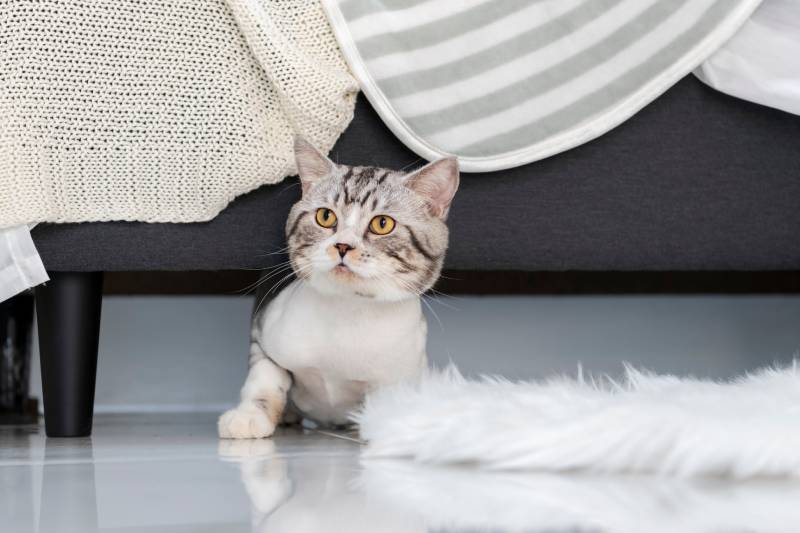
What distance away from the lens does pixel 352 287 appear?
1.30 m

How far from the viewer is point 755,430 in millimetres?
824

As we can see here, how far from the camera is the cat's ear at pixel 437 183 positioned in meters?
1.33

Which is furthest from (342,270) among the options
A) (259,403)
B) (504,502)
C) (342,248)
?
(504,502)

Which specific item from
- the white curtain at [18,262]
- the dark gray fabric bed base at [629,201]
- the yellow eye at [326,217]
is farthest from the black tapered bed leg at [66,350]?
the yellow eye at [326,217]

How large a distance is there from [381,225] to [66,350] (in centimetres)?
54

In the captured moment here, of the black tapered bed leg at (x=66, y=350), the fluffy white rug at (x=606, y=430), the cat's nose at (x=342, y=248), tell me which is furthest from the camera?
the black tapered bed leg at (x=66, y=350)

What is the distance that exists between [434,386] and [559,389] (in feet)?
0.59

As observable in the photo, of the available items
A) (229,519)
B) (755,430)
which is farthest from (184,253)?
(755,430)

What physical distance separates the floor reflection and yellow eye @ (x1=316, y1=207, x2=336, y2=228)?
51 centimetres

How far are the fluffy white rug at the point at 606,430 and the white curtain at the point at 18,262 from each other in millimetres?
618

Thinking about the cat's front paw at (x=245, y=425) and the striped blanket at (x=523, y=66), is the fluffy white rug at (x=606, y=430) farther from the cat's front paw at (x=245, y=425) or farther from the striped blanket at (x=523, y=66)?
the striped blanket at (x=523, y=66)

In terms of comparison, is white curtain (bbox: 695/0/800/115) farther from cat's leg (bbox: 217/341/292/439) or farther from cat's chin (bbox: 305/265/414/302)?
cat's leg (bbox: 217/341/292/439)

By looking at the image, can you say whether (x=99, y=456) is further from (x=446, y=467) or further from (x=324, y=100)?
(x=324, y=100)

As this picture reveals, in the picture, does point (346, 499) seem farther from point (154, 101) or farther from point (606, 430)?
point (154, 101)
